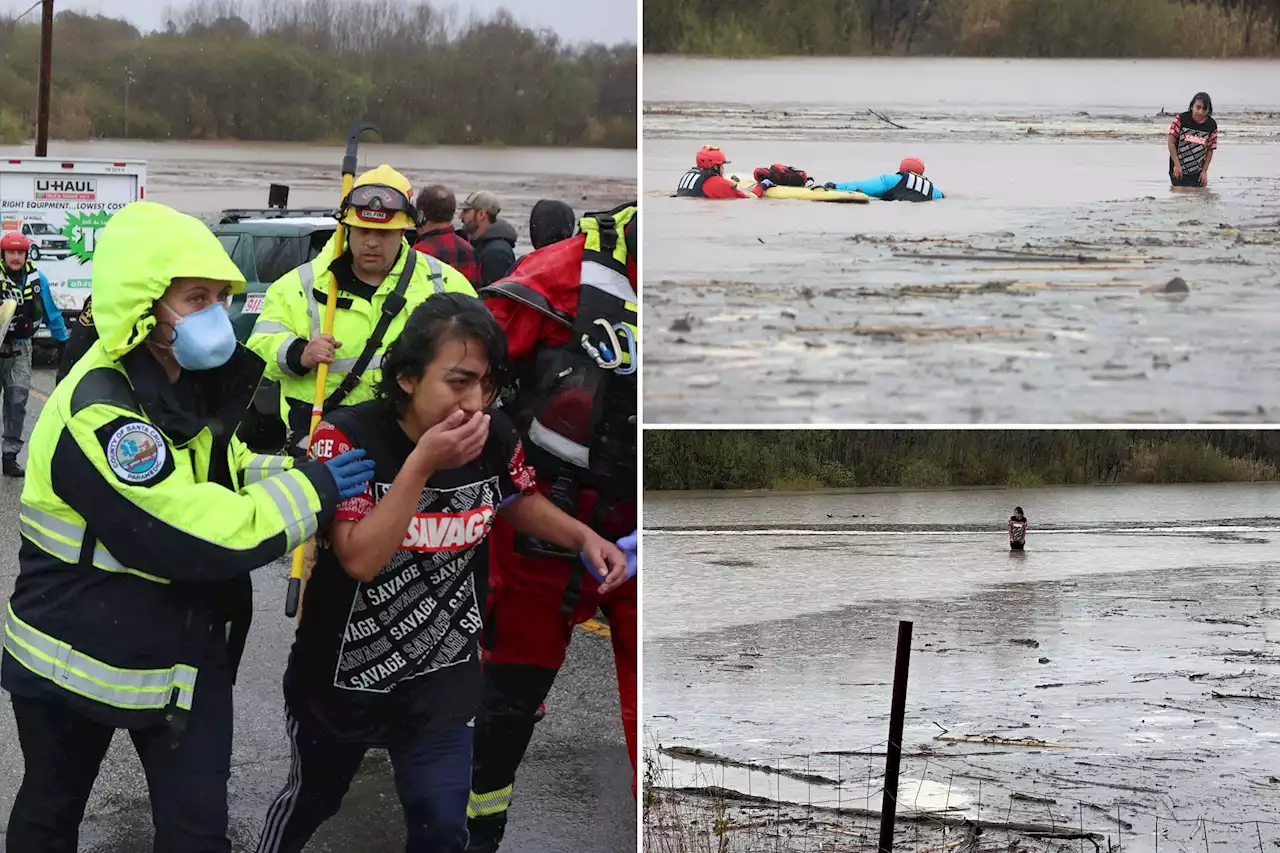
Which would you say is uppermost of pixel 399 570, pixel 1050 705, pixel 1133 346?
pixel 1133 346

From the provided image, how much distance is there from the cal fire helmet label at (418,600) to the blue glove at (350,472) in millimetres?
158

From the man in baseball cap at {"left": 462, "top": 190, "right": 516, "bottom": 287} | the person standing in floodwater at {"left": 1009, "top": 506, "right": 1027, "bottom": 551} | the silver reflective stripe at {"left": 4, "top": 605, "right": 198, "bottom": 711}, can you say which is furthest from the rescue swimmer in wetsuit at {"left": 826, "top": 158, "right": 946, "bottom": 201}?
the man in baseball cap at {"left": 462, "top": 190, "right": 516, "bottom": 287}

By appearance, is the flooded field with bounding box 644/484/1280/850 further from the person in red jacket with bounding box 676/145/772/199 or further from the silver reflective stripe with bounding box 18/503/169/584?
the silver reflective stripe with bounding box 18/503/169/584

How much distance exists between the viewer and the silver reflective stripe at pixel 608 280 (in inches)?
146

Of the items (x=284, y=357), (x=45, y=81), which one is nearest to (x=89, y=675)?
(x=284, y=357)

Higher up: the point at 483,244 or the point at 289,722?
the point at 483,244

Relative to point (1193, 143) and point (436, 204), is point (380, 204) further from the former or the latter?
point (436, 204)

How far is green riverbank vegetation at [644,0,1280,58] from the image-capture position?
2.77 meters

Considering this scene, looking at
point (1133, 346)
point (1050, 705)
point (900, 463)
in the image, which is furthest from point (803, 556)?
point (1133, 346)

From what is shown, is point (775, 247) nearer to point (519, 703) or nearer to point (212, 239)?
point (212, 239)

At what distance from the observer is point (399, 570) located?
3234 mm

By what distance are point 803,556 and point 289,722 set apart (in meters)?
1.09

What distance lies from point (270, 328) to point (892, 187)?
2.33 meters

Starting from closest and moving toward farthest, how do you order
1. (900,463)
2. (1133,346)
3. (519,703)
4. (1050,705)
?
(1133,346) < (900,463) < (1050,705) < (519,703)
